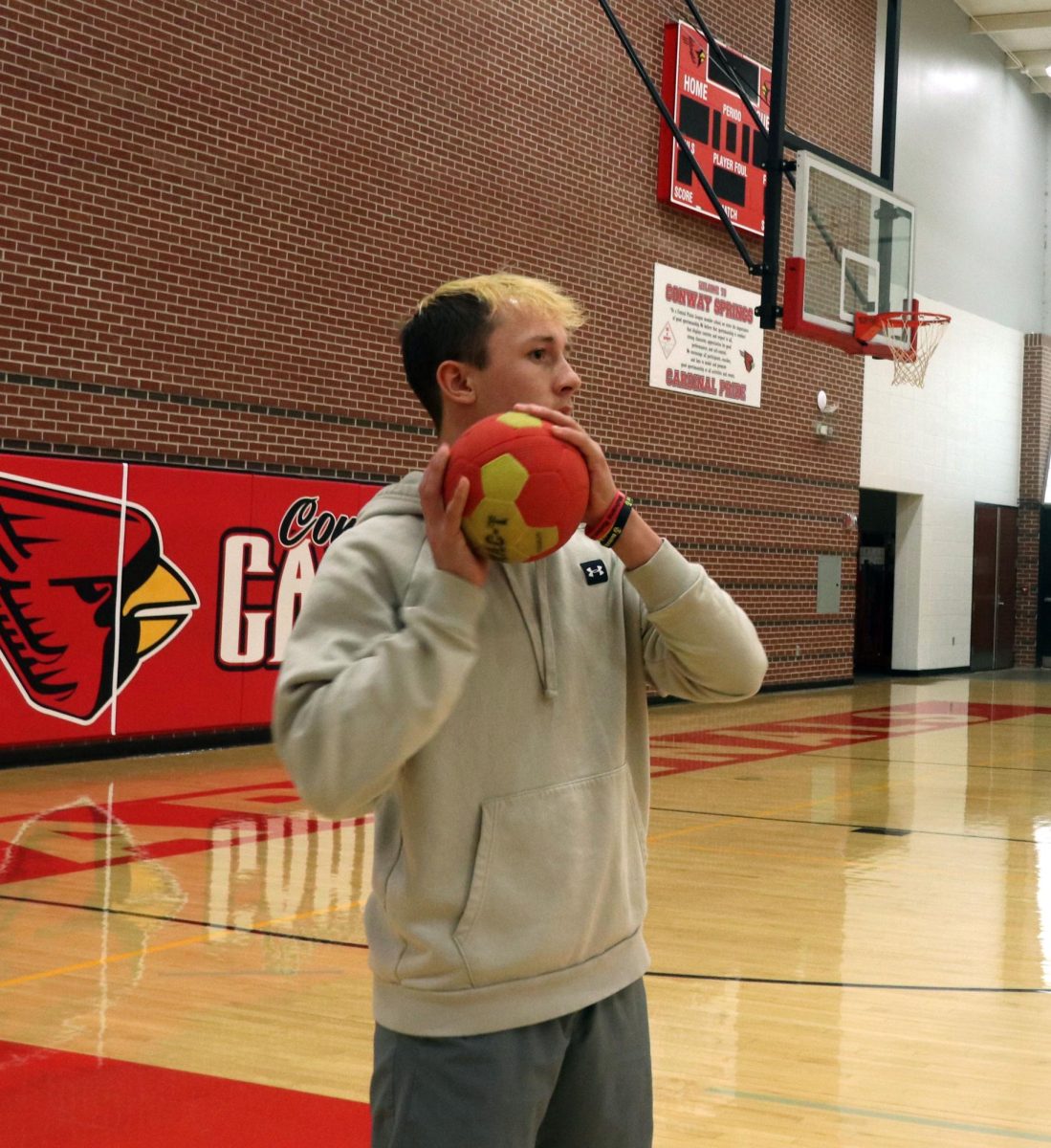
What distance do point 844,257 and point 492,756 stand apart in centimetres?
1064

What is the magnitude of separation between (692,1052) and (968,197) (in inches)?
691

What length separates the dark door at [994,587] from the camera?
68.9 feet

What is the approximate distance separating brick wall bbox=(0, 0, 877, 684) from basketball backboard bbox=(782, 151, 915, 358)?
2.37 m

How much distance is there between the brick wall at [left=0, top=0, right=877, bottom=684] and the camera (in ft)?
29.9

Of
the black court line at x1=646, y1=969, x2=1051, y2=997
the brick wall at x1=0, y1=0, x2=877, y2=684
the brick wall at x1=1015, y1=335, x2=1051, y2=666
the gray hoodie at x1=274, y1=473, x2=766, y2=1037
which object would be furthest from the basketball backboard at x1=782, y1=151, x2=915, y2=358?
the brick wall at x1=1015, y1=335, x2=1051, y2=666

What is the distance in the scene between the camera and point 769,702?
15.2 metres

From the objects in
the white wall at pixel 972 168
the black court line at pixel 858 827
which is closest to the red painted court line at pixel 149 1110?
the black court line at pixel 858 827

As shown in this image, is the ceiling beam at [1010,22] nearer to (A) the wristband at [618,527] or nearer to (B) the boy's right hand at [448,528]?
(A) the wristband at [618,527]

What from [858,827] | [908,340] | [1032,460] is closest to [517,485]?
[858,827]

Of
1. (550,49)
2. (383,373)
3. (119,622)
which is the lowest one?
(119,622)

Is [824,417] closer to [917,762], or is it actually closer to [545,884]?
[917,762]

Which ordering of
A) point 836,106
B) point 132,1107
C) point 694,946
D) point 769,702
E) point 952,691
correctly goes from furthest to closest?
1. point 952,691
2. point 836,106
3. point 769,702
4. point 694,946
5. point 132,1107

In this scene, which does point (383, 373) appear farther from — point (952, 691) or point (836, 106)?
point (952, 691)

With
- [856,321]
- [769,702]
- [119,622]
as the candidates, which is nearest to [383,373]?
[119,622]
